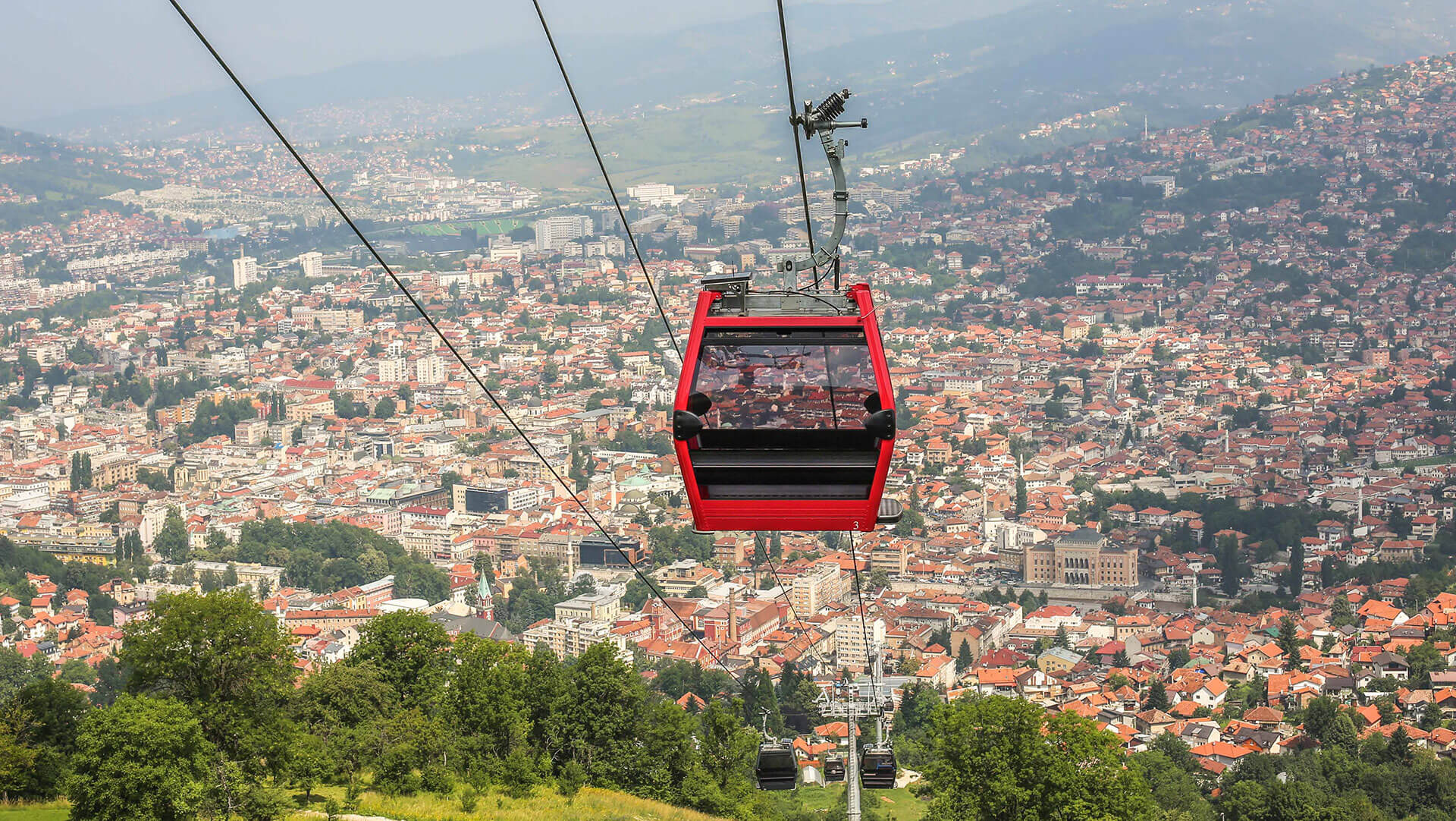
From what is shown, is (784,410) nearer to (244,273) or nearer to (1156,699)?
(1156,699)

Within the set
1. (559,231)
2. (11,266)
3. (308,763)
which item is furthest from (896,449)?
(11,266)

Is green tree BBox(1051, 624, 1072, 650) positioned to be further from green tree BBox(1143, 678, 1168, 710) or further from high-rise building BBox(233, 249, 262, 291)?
→ high-rise building BBox(233, 249, 262, 291)

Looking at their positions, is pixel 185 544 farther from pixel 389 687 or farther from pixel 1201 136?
pixel 1201 136

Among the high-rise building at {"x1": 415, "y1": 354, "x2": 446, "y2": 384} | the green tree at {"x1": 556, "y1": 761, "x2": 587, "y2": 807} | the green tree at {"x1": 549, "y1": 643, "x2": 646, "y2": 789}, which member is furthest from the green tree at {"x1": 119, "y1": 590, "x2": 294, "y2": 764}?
the high-rise building at {"x1": 415, "y1": 354, "x2": 446, "y2": 384}

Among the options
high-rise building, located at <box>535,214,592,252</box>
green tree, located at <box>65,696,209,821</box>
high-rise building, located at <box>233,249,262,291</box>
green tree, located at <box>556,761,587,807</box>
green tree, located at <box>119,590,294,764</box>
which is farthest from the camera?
high-rise building, located at <box>535,214,592,252</box>

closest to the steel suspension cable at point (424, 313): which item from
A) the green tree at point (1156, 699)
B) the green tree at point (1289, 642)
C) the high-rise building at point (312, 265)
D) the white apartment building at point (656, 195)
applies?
the green tree at point (1156, 699)

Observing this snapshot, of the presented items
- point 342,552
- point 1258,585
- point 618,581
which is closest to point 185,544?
point 342,552

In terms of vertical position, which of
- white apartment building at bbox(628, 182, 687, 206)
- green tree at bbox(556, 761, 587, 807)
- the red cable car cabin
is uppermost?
white apartment building at bbox(628, 182, 687, 206)
